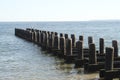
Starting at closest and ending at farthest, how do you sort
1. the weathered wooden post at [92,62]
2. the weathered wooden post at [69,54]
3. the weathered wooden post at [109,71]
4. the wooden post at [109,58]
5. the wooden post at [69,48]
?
the weathered wooden post at [109,71] → the wooden post at [109,58] → the weathered wooden post at [92,62] → the weathered wooden post at [69,54] → the wooden post at [69,48]

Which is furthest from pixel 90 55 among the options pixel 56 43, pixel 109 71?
pixel 56 43

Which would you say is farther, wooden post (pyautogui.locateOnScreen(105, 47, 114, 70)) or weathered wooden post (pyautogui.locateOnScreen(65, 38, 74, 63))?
weathered wooden post (pyautogui.locateOnScreen(65, 38, 74, 63))

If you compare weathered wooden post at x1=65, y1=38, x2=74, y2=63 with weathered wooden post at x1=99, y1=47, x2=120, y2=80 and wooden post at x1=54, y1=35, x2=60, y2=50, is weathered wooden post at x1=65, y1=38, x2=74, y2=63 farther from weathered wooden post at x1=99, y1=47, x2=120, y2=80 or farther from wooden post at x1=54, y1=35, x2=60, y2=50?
weathered wooden post at x1=99, y1=47, x2=120, y2=80

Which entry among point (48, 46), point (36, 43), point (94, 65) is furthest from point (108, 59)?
point (36, 43)

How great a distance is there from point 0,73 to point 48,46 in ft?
35.0

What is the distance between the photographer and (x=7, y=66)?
71.9 ft

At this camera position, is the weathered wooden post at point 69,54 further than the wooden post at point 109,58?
Yes

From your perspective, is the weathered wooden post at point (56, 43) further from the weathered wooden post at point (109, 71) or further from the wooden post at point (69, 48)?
the weathered wooden post at point (109, 71)

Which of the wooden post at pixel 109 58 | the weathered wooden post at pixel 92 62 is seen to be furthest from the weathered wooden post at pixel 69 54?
the wooden post at pixel 109 58

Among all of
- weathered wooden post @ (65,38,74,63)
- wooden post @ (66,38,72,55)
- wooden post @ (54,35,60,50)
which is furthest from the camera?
wooden post @ (54,35,60,50)

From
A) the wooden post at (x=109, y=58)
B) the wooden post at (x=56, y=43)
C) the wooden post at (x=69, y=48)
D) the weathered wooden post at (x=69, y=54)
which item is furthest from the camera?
the wooden post at (x=56, y=43)

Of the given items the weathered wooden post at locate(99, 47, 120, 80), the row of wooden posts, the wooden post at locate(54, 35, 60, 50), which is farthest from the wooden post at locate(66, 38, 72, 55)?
the weathered wooden post at locate(99, 47, 120, 80)

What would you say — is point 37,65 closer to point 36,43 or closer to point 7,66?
point 7,66

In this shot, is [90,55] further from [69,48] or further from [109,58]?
[69,48]
